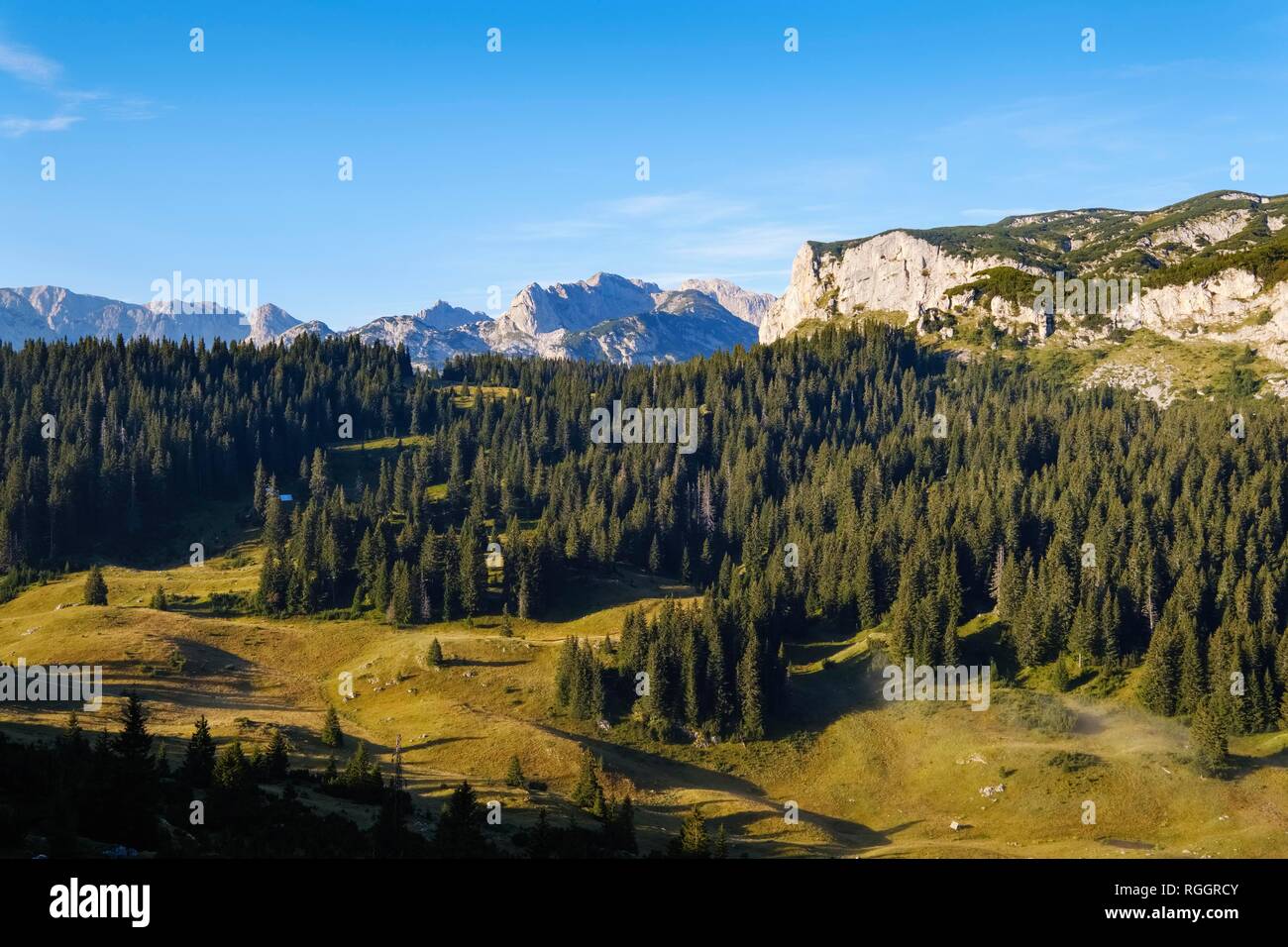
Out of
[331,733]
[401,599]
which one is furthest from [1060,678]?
[401,599]

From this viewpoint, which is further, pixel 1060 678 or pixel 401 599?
pixel 401 599

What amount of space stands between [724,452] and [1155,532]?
86390mm

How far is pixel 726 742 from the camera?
99938 millimetres

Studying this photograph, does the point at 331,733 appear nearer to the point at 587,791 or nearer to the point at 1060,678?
the point at 587,791

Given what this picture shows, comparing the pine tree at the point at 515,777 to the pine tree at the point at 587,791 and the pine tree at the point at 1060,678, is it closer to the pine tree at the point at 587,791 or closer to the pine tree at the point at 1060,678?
the pine tree at the point at 587,791

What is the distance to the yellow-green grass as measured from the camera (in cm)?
7406

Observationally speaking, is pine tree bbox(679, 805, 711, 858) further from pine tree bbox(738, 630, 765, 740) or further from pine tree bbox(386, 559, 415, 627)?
pine tree bbox(386, 559, 415, 627)

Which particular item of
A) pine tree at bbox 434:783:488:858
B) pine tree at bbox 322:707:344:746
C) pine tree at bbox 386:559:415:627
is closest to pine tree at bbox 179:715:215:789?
pine tree at bbox 434:783:488:858

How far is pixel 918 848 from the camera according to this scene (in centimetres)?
6938

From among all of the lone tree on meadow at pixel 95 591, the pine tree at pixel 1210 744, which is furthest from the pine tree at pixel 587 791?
the lone tree on meadow at pixel 95 591

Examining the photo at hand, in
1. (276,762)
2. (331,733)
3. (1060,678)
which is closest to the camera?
(276,762)

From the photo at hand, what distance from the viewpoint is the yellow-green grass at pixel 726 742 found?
74.1m

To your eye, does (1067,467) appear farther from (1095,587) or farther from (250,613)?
(250,613)
